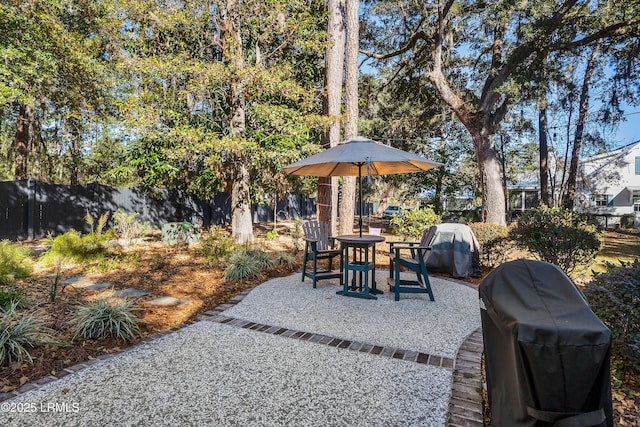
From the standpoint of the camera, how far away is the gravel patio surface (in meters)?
2.01

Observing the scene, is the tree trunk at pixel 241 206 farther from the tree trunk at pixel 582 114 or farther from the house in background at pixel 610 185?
the house in background at pixel 610 185

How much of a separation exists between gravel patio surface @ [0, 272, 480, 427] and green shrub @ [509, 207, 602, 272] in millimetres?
2516

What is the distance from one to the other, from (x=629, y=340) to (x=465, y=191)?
589 inches

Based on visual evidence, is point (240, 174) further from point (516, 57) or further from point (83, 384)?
point (516, 57)

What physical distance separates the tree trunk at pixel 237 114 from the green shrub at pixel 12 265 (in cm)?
410

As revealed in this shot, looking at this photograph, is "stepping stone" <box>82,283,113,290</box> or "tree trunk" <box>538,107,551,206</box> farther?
"tree trunk" <box>538,107,551,206</box>

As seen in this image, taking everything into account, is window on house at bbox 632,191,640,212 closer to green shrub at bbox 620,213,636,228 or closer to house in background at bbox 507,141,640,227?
house in background at bbox 507,141,640,227

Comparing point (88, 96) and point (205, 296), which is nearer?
point (205, 296)

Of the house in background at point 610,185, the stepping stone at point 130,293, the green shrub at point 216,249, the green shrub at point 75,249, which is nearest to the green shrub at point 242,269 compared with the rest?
Answer: the green shrub at point 216,249

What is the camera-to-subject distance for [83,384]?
2.35m

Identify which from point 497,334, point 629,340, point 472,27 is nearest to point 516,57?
point 472,27

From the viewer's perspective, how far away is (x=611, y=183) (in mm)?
21062

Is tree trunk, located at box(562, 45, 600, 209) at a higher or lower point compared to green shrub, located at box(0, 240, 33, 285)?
higher

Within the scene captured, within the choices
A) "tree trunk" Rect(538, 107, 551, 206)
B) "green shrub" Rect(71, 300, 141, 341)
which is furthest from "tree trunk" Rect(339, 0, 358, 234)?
"tree trunk" Rect(538, 107, 551, 206)
